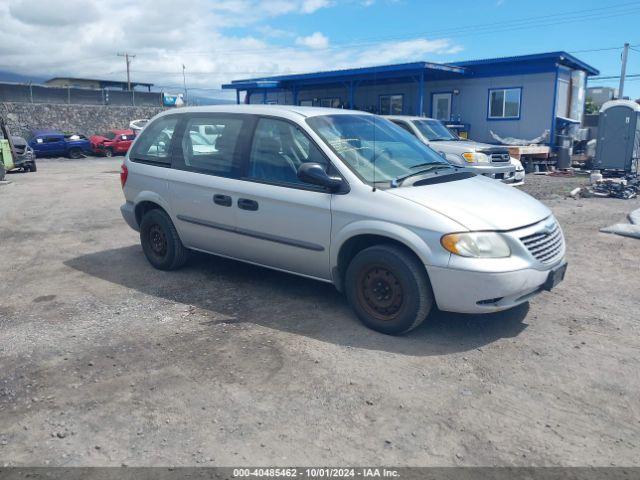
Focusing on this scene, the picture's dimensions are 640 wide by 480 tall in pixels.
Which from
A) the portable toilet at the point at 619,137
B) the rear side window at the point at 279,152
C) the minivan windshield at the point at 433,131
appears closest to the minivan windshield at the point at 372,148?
the rear side window at the point at 279,152

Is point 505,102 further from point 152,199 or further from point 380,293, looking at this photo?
point 380,293

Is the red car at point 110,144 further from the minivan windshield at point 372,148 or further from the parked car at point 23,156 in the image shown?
the minivan windshield at point 372,148

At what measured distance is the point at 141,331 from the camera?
15.2 feet

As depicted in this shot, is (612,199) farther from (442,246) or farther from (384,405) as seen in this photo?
(384,405)

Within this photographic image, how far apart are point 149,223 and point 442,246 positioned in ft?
11.8

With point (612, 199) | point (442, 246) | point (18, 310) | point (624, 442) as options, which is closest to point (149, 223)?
point (18, 310)

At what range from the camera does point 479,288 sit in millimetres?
4051

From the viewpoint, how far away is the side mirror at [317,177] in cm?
448

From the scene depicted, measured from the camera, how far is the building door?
24.2 meters

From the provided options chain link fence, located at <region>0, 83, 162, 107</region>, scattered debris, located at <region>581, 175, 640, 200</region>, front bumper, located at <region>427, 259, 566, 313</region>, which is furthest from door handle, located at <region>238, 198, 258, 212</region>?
chain link fence, located at <region>0, 83, 162, 107</region>

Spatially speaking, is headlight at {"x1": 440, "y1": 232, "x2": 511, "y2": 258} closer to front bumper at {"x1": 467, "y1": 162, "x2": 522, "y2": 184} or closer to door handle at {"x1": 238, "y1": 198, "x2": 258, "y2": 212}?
door handle at {"x1": 238, "y1": 198, "x2": 258, "y2": 212}

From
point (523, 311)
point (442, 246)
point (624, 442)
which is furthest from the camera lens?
point (523, 311)

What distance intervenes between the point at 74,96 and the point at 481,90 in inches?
1133

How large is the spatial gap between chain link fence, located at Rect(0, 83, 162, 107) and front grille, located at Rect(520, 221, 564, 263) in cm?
3872
